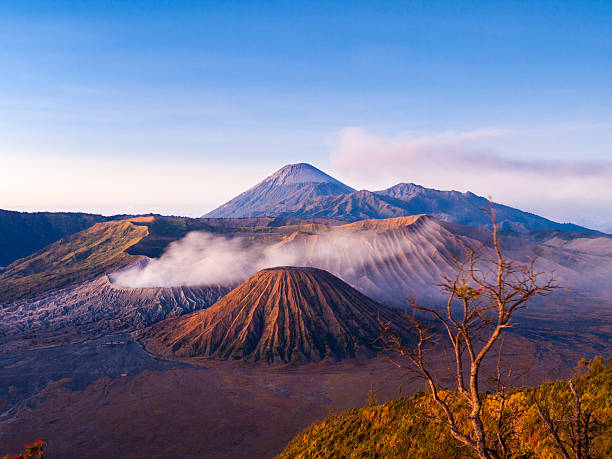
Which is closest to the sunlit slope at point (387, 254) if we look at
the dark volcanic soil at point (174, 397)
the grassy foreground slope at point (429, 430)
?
the dark volcanic soil at point (174, 397)

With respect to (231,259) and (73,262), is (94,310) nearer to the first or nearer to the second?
(231,259)

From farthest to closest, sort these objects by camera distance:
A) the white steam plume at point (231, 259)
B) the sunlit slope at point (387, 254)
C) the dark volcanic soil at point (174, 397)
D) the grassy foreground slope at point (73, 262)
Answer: the sunlit slope at point (387, 254) < the grassy foreground slope at point (73, 262) < the white steam plume at point (231, 259) < the dark volcanic soil at point (174, 397)

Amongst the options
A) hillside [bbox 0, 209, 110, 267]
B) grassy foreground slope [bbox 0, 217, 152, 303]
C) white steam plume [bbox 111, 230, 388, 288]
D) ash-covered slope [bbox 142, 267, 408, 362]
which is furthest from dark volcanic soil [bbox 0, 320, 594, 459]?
hillside [bbox 0, 209, 110, 267]

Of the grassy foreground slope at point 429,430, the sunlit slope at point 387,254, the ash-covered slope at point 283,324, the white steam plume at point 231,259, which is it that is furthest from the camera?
the sunlit slope at point 387,254

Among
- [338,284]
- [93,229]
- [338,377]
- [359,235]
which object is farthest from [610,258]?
[93,229]

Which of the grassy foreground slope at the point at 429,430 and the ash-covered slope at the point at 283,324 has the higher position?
the grassy foreground slope at the point at 429,430

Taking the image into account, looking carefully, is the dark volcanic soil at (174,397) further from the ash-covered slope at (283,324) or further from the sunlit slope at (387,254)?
the sunlit slope at (387,254)

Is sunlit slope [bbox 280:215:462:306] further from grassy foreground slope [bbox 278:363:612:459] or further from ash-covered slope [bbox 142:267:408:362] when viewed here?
grassy foreground slope [bbox 278:363:612:459]
